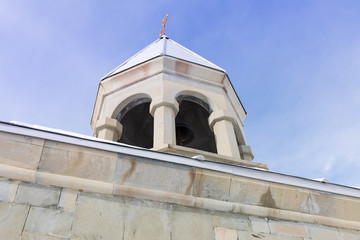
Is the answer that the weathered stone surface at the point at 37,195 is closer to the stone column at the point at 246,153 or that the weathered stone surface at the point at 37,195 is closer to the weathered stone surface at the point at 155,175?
the weathered stone surface at the point at 155,175

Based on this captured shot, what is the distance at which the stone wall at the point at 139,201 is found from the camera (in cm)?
242

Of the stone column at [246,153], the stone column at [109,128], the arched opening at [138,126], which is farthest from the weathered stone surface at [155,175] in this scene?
the arched opening at [138,126]

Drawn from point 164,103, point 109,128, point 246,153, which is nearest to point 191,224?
point 164,103

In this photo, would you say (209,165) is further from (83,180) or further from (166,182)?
(83,180)

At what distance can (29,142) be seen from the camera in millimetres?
2686

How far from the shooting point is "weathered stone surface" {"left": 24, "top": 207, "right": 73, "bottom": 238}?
2324mm

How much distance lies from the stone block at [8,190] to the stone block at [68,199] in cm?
35

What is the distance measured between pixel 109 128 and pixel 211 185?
288 centimetres

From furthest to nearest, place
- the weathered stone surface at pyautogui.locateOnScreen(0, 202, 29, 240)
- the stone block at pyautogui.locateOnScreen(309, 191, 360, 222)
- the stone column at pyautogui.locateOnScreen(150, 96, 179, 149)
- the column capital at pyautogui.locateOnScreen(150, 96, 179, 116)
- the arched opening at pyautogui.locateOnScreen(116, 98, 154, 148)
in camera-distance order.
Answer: the arched opening at pyautogui.locateOnScreen(116, 98, 154, 148) → the column capital at pyautogui.locateOnScreen(150, 96, 179, 116) → the stone column at pyautogui.locateOnScreen(150, 96, 179, 149) → the stone block at pyautogui.locateOnScreen(309, 191, 360, 222) → the weathered stone surface at pyautogui.locateOnScreen(0, 202, 29, 240)

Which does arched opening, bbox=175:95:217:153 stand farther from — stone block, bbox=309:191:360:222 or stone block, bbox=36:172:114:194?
stone block, bbox=36:172:114:194

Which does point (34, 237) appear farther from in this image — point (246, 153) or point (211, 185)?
point (246, 153)

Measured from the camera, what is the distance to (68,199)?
8.30 feet

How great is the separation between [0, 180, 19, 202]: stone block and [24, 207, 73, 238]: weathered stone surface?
0.19 metres

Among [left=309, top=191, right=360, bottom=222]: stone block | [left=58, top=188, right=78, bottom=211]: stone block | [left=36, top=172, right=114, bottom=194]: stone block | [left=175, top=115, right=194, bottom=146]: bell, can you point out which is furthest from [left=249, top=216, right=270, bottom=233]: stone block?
[left=175, top=115, right=194, bottom=146]: bell
